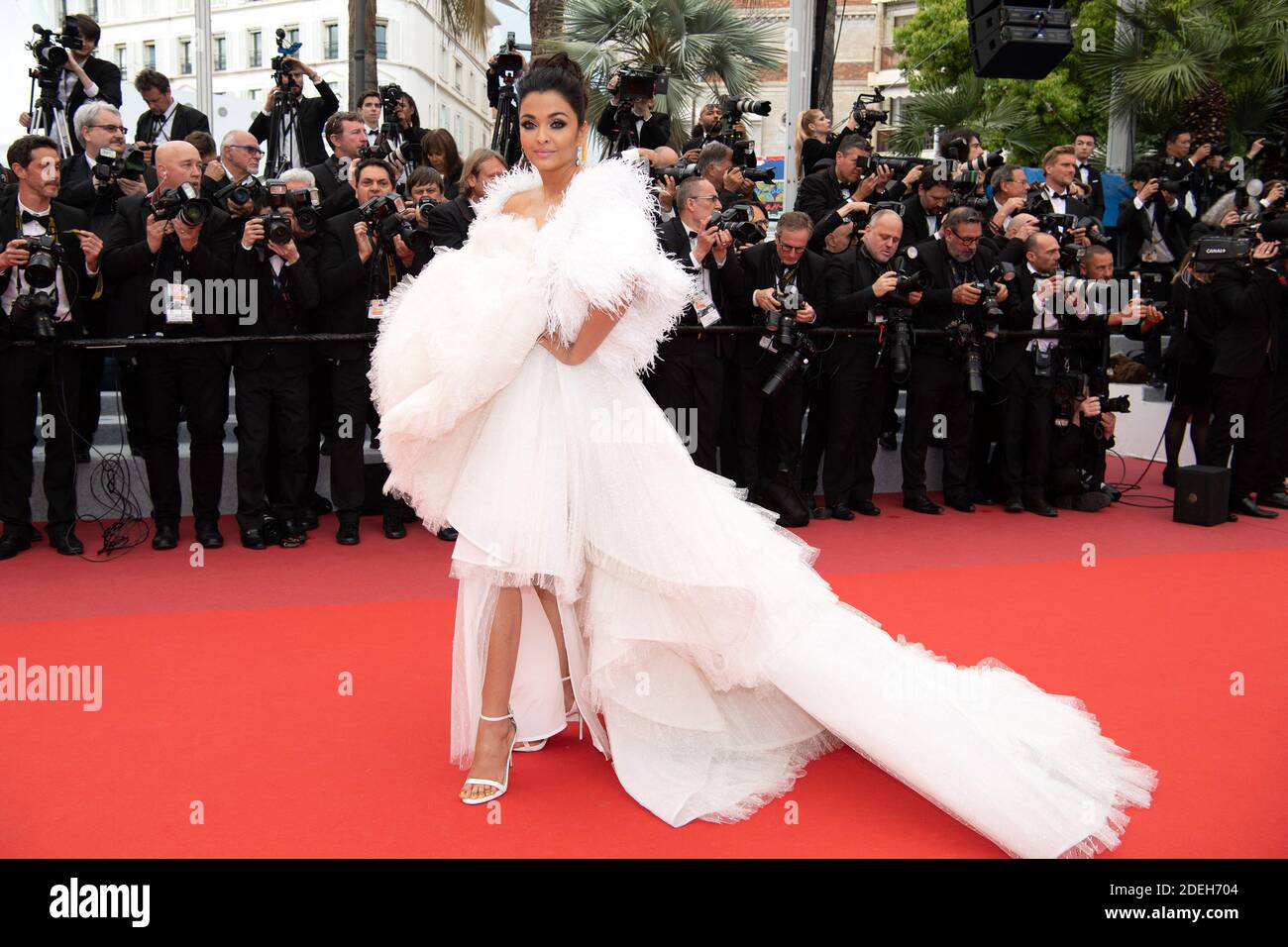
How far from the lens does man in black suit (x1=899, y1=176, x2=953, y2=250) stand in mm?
7785

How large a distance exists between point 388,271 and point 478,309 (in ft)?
11.6

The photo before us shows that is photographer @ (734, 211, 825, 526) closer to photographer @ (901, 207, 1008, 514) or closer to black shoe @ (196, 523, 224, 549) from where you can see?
photographer @ (901, 207, 1008, 514)

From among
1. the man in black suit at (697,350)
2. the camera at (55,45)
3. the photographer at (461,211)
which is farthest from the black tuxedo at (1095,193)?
the camera at (55,45)

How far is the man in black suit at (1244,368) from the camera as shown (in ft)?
23.7

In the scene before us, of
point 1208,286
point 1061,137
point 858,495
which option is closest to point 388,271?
point 858,495

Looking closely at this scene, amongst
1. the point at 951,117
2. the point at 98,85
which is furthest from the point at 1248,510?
the point at 951,117

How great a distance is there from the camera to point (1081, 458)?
7.66m

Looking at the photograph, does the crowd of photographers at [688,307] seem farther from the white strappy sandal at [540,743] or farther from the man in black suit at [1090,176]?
the white strappy sandal at [540,743]

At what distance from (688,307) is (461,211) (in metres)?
1.50

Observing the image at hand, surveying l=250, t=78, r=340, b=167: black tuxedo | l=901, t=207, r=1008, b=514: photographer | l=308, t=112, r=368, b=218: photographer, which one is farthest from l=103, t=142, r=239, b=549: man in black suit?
l=901, t=207, r=1008, b=514: photographer

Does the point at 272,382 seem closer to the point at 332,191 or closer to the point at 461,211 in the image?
the point at 461,211

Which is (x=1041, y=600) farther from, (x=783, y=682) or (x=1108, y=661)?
(x=783, y=682)

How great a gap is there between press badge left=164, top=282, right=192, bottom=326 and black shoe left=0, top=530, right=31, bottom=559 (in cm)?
132

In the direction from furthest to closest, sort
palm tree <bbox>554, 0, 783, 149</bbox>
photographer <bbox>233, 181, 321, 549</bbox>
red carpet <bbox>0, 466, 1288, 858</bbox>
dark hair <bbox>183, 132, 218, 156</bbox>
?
palm tree <bbox>554, 0, 783, 149</bbox> → dark hair <bbox>183, 132, 218, 156</bbox> → photographer <bbox>233, 181, 321, 549</bbox> → red carpet <bbox>0, 466, 1288, 858</bbox>
